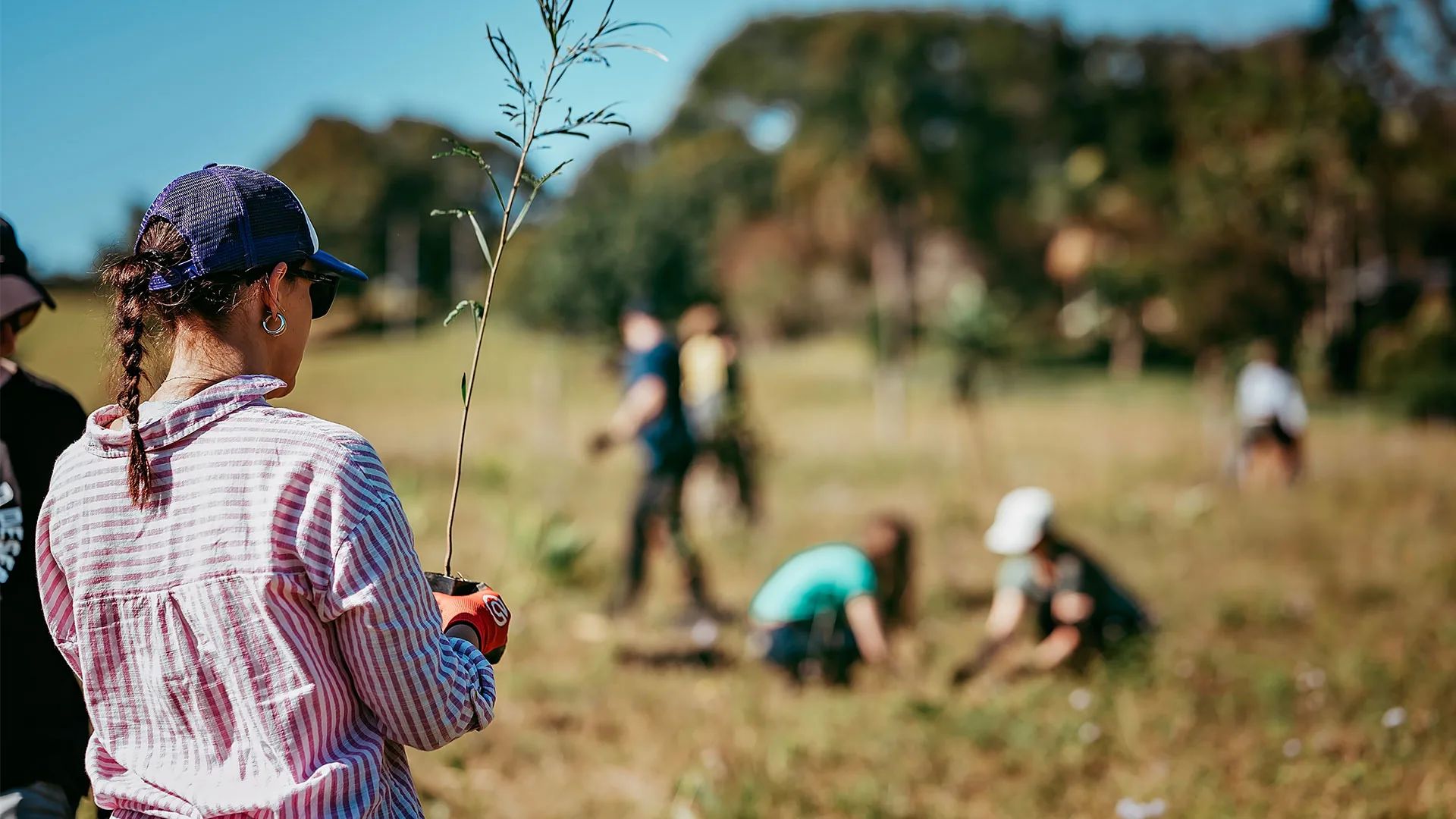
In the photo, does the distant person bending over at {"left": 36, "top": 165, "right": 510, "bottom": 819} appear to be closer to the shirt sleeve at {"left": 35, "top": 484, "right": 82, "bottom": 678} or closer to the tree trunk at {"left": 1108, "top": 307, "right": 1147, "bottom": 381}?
the shirt sleeve at {"left": 35, "top": 484, "right": 82, "bottom": 678}

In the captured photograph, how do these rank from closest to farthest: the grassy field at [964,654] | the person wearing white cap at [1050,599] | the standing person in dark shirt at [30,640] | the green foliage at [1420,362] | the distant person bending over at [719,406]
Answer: the standing person in dark shirt at [30,640] → the grassy field at [964,654] → the person wearing white cap at [1050,599] → the distant person bending over at [719,406] → the green foliage at [1420,362]

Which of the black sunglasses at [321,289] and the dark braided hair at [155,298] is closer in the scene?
the dark braided hair at [155,298]

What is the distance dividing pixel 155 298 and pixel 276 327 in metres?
0.14

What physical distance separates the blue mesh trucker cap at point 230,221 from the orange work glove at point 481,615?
0.49m

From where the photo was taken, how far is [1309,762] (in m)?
4.09

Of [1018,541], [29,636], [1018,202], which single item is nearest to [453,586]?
[29,636]

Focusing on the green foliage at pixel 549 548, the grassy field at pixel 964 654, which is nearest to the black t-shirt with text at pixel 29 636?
the grassy field at pixel 964 654

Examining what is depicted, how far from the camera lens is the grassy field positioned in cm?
395

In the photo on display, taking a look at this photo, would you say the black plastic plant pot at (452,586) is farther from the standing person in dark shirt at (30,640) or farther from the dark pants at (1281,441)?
the dark pants at (1281,441)

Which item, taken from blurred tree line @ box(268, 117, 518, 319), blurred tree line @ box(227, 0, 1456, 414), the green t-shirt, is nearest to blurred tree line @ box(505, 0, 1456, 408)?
blurred tree line @ box(227, 0, 1456, 414)

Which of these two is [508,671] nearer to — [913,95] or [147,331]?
[147,331]

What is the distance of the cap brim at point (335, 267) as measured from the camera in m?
1.46

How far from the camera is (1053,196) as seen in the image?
33656 millimetres

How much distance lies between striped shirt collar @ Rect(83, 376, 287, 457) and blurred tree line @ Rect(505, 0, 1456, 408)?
10186mm
